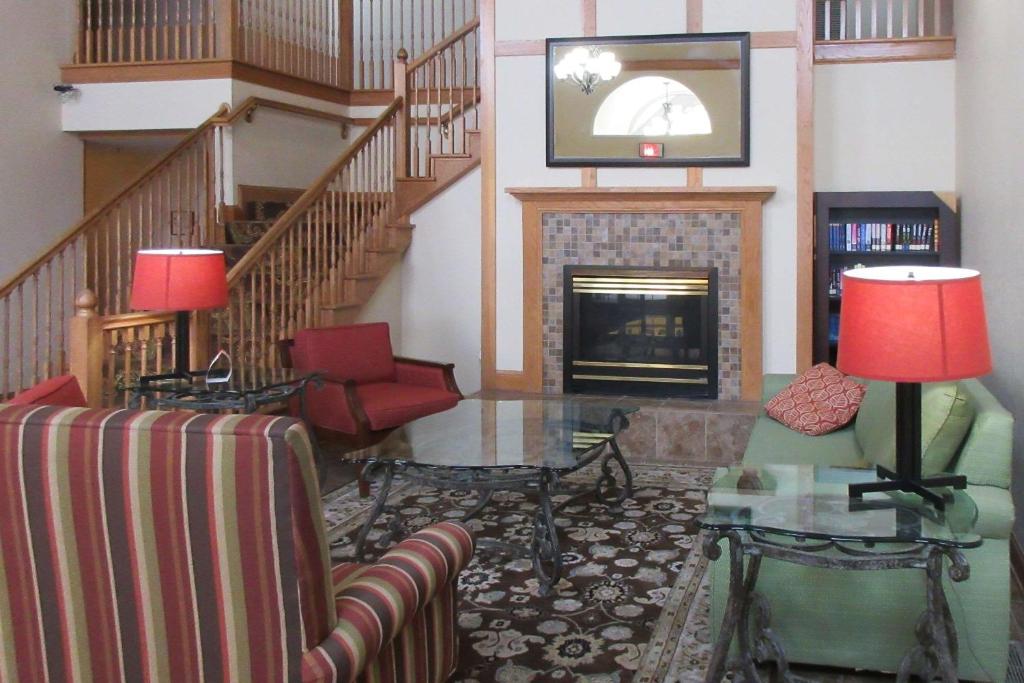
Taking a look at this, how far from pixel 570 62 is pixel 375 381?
2.43m

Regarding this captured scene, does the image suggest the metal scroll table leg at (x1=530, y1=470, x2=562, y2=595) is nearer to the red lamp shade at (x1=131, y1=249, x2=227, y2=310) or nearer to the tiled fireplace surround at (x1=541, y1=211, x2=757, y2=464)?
the red lamp shade at (x1=131, y1=249, x2=227, y2=310)

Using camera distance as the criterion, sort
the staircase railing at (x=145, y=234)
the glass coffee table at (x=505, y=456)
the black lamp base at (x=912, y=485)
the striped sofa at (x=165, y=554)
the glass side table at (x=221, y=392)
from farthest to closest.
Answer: the staircase railing at (x=145, y=234) → the glass side table at (x=221, y=392) → the glass coffee table at (x=505, y=456) → the black lamp base at (x=912, y=485) → the striped sofa at (x=165, y=554)

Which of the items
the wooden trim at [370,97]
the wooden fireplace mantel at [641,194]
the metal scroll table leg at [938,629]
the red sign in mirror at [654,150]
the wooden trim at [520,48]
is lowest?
the metal scroll table leg at [938,629]

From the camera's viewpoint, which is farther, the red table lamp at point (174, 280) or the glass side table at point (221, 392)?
the glass side table at point (221, 392)

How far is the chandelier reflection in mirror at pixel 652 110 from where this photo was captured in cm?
675

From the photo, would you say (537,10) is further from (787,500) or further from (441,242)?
(787,500)

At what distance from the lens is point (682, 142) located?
6773 millimetres

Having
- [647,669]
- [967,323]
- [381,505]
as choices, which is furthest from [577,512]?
[967,323]

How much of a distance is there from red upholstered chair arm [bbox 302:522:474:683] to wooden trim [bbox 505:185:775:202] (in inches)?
166

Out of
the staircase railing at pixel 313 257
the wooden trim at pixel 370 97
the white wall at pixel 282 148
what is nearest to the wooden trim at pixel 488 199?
the staircase railing at pixel 313 257

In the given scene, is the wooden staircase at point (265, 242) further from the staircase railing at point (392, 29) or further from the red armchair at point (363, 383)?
the staircase railing at point (392, 29)

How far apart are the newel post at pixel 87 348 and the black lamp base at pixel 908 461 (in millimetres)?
3472

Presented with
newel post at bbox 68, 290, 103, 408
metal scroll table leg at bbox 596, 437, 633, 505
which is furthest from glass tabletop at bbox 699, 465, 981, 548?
newel post at bbox 68, 290, 103, 408

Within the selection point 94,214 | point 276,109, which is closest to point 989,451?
point 94,214
